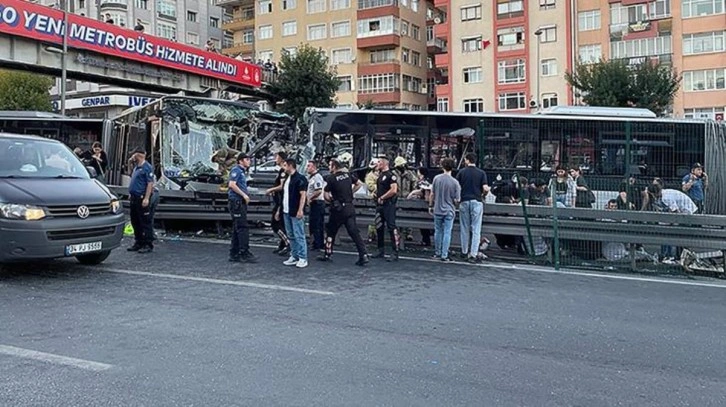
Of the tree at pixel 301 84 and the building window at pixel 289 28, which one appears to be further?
the building window at pixel 289 28

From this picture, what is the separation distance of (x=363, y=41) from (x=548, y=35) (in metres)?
17.2

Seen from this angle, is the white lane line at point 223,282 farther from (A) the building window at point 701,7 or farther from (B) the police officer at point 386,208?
(A) the building window at point 701,7

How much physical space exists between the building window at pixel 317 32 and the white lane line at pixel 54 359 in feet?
192

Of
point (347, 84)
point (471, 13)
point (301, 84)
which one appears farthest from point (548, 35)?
point (301, 84)

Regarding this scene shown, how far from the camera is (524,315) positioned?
694 cm

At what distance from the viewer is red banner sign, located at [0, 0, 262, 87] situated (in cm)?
2386

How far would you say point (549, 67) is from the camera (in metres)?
49.3

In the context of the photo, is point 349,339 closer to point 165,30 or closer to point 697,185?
point 697,185

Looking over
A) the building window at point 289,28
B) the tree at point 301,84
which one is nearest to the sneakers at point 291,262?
the tree at point 301,84

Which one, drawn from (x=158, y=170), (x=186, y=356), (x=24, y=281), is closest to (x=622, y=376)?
(x=186, y=356)

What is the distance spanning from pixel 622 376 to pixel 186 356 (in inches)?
137

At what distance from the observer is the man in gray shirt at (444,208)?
10.9m

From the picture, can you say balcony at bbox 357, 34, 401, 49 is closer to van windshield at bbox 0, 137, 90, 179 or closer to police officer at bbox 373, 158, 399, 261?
police officer at bbox 373, 158, 399, 261

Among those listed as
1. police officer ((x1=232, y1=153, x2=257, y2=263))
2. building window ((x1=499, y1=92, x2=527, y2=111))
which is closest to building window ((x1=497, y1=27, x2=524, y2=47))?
building window ((x1=499, y1=92, x2=527, y2=111))
